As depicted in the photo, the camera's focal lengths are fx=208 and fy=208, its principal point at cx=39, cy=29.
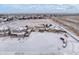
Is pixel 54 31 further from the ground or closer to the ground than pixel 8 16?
closer to the ground
